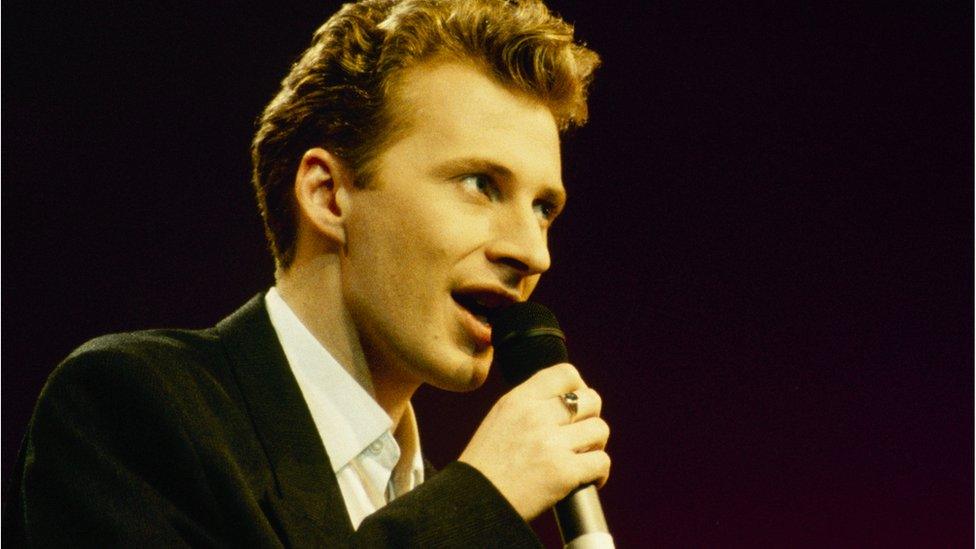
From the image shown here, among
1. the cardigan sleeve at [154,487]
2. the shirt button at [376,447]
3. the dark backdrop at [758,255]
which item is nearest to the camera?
the cardigan sleeve at [154,487]

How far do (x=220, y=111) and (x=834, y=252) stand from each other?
160cm

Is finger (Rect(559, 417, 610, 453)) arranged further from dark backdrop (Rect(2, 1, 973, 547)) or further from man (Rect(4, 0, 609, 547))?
dark backdrop (Rect(2, 1, 973, 547))

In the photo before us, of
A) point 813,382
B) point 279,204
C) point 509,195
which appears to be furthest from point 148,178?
point 813,382

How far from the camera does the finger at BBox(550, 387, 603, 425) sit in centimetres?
106

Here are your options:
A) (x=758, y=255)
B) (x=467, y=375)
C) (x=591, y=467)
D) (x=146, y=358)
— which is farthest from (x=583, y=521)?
(x=758, y=255)

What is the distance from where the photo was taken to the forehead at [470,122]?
4.27 feet

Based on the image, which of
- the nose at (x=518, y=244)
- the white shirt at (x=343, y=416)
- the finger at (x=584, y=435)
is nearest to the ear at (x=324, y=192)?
the white shirt at (x=343, y=416)

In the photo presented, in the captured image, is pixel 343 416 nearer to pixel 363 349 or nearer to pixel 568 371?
pixel 363 349

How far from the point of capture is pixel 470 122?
1.32 meters

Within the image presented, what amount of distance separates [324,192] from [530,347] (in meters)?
0.44

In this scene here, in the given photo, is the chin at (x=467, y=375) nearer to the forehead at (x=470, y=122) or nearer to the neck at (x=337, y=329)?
the neck at (x=337, y=329)

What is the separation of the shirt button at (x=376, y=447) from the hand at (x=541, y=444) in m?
0.32

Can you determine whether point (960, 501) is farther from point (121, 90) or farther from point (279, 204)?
point (121, 90)

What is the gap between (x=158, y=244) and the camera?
204 centimetres
